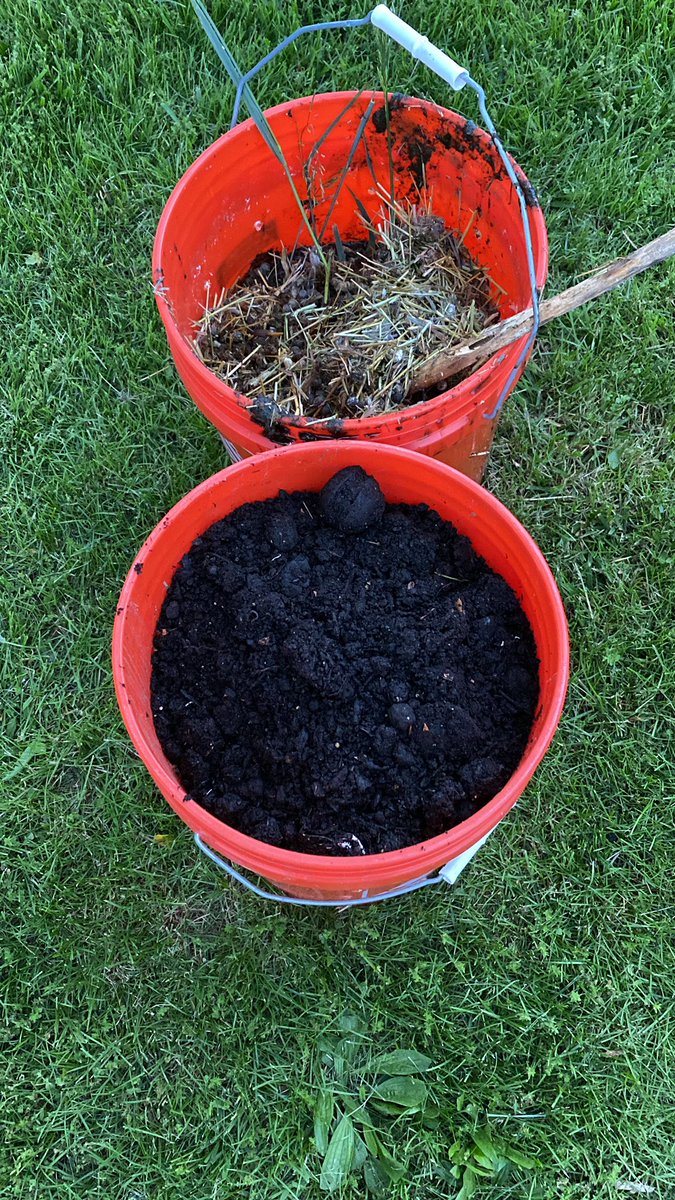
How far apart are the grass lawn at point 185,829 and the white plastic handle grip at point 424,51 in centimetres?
95

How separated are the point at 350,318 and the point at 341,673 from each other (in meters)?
0.82

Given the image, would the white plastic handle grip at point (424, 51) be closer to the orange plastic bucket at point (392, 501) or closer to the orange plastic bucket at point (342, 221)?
the orange plastic bucket at point (342, 221)

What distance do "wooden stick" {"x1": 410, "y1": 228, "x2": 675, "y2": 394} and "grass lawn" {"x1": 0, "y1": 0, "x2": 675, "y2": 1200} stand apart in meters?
0.50

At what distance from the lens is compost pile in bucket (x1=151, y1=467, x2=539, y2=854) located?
4.79 feet

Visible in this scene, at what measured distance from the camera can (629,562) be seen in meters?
2.12

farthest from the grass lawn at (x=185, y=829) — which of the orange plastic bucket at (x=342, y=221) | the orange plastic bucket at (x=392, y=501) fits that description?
the orange plastic bucket at (x=342, y=221)

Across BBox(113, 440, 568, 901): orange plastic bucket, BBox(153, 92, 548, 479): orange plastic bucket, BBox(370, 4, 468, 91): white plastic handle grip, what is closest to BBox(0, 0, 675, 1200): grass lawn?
BBox(113, 440, 568, 901): orange plastic bucket

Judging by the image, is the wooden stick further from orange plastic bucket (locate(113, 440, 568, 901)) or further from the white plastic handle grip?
the white plastic handle grip

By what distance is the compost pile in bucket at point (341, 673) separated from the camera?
146cm

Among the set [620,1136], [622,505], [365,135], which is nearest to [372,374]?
[365,135]

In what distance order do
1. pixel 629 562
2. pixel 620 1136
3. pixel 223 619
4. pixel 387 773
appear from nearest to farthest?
1. pixel 387 773
2. pixel 223 619
3. pixel 620 1136
4. pixel 629 562

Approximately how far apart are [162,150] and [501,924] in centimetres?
211

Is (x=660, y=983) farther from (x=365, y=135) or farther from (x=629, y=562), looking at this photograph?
(x=365, y=135)

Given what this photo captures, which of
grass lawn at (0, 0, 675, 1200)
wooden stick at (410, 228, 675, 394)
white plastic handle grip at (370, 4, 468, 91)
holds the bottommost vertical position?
grass lawn at (0, 0, 675, 1200)
